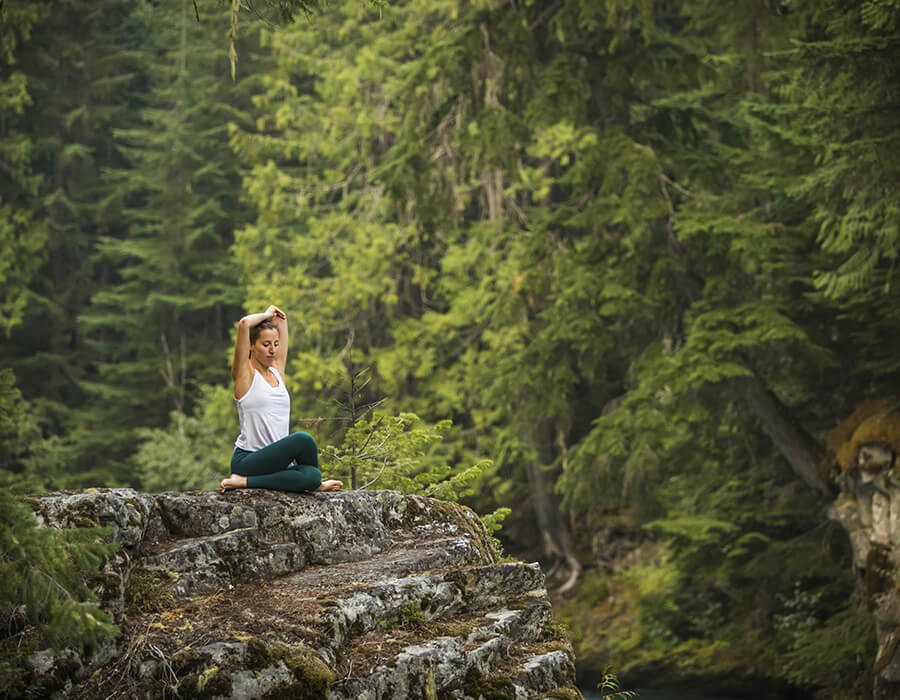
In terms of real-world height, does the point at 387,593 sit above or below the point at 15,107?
below

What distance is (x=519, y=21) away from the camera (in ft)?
45.2

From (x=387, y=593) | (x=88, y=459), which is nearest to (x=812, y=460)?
(x=387, y=593)

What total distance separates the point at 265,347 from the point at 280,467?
0.72 m

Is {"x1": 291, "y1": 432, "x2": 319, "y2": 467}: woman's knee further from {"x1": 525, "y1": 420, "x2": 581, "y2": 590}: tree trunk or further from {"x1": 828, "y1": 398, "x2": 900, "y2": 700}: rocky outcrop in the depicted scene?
{"x1": 525, "y1": 420, "x2": 581, "y2": 590}: tree trunk

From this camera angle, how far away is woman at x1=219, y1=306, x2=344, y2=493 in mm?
5730

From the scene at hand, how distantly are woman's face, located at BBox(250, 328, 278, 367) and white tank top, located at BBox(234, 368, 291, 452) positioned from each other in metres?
0.11

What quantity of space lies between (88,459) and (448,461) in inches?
441

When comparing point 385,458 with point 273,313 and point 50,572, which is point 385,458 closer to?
point 273,313

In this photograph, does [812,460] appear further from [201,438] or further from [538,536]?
[201,438]

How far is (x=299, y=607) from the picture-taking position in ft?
15.8

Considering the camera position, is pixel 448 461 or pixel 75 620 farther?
pixel 448 461

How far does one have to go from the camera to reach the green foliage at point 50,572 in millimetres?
3633

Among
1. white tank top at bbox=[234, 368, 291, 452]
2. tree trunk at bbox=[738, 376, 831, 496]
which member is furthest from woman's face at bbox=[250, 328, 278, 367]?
tree trunk at bbox=[738, 376, 831, 496]

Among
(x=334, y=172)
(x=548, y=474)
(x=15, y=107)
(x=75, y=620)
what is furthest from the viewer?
(x=15, y=107)
